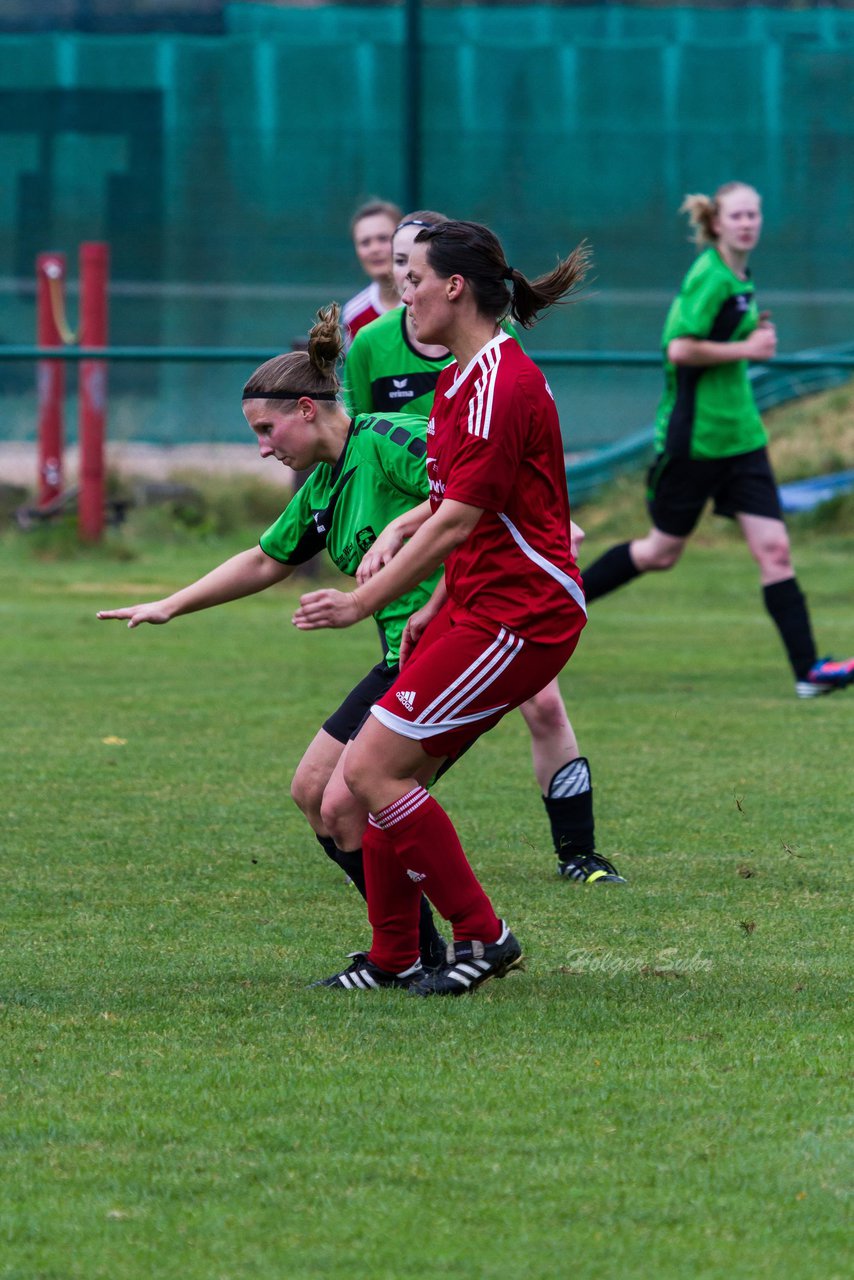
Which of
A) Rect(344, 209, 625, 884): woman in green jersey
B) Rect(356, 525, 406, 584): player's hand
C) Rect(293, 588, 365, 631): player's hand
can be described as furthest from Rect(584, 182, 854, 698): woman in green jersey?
Rect(293, 588, 365, 631): player's hand

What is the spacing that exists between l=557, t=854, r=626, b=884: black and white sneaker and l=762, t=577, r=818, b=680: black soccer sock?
346 centimetres

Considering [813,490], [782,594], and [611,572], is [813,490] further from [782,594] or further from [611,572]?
[782,594]

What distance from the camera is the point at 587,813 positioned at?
19.1 ft

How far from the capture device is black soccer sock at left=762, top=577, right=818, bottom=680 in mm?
9023

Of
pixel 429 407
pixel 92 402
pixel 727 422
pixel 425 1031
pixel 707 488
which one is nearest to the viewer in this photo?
pixel 425 1031

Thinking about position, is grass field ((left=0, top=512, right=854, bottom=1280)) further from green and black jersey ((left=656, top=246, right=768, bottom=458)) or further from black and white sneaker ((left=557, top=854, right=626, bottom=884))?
green and black jersey ((left=656, top=246, right=768, bottom=458))

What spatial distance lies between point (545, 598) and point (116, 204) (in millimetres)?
15090

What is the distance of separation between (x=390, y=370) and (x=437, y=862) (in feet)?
6.96

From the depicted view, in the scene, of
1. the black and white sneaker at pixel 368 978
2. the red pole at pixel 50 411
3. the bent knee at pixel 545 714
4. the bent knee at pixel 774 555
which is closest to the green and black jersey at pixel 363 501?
the black and white sneaker at pixel 368 978

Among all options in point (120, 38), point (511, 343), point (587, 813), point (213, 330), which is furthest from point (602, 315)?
point (511, 343)

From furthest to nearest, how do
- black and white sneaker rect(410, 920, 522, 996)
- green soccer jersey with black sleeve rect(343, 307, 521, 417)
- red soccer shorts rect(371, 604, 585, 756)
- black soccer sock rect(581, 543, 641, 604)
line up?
1. black soccer sock rect(581, 543, 641, 604)
2. green soccer jersey with black sleeve rect(343, 307, 521, 417)
3. black and white sneaker rect(410, 920, 522, 996)
4. red soccer shorts rect(371, 604, 585, 756)

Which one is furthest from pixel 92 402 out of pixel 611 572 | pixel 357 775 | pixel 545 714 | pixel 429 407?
pixel 357 775

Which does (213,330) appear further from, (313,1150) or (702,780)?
(313,1150)

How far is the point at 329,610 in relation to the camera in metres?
4.10
